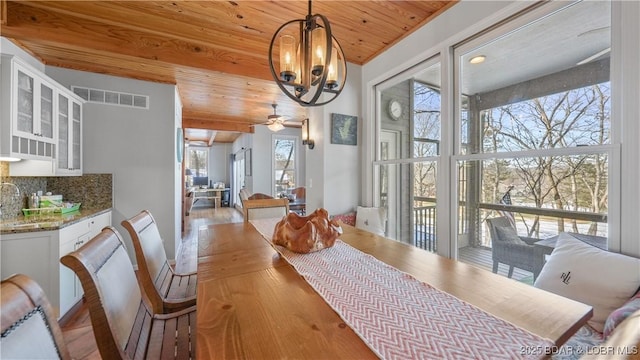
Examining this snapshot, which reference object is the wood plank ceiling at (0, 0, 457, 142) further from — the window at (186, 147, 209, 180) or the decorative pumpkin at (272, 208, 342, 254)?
the window at (186, 147, 209, 180)

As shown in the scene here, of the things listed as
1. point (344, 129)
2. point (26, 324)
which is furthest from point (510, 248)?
point (26, 324)

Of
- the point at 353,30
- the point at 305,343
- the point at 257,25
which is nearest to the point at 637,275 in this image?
the point at 305,343

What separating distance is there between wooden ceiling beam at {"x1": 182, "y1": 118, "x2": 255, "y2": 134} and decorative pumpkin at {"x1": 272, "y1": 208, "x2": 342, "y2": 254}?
5045 millimetres

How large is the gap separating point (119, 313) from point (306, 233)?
839 mm

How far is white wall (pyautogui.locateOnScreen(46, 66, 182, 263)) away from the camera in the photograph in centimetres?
293

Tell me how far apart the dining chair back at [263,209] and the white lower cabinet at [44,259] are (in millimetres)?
1374

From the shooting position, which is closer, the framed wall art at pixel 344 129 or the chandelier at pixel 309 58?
the chandelier at pixel 309 58

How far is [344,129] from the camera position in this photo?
3162 millimetres

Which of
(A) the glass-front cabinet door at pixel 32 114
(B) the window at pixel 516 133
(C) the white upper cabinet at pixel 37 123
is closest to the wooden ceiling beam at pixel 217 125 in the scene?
(C) the white upper cabinet at pixel 37 123

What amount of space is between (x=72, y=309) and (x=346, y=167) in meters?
3.00

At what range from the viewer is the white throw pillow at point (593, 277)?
1.15m

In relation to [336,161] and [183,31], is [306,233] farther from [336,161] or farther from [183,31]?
[183,31]

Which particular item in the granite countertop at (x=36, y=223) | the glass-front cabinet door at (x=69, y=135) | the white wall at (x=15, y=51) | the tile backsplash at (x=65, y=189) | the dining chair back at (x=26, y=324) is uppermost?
the white wall at (x=15, y=51)

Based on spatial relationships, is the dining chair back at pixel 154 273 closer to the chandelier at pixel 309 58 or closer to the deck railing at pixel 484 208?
the chandelier at pixel 309 58
